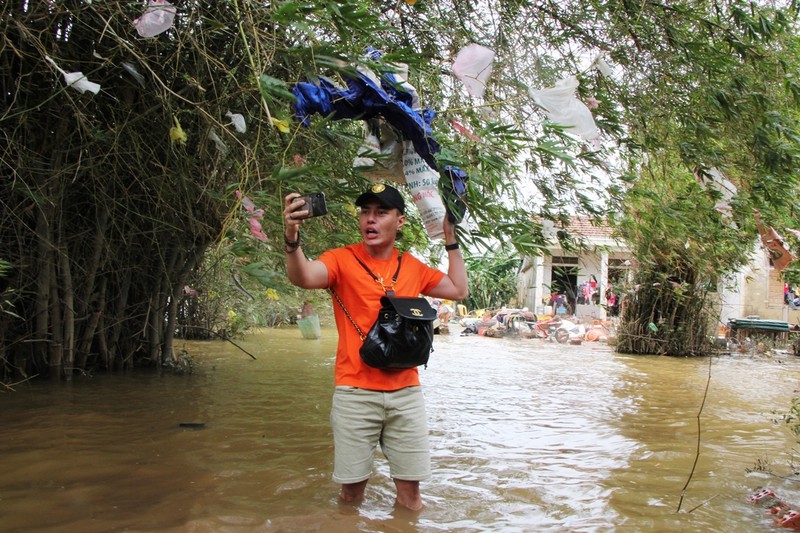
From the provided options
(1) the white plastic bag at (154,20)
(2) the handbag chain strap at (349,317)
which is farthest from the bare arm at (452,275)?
(1) the white plastic bag at (154,20)

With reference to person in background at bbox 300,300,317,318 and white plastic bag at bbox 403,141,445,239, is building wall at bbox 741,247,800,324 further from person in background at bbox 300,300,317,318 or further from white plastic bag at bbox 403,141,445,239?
white plastic bag at bbox 403,141,445,239

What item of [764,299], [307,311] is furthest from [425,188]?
[764,299]

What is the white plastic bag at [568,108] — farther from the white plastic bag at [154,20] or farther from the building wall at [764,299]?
the building wall at [764,299]

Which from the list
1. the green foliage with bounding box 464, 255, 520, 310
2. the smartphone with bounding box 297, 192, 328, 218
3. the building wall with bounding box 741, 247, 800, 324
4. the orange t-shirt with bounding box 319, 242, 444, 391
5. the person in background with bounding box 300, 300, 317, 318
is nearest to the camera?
the smartphone with bounding box 297, 192, 328, 218

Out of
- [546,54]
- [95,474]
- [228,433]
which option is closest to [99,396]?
[228,433]

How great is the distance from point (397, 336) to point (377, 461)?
6.01 feet

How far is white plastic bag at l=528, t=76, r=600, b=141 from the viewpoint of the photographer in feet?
11.7

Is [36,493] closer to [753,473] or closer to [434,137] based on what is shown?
[434,137]

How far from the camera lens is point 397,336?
111 inches

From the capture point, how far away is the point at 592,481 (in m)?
4.07

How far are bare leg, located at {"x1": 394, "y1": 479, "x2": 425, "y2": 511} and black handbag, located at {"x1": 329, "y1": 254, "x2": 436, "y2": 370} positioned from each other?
0.61 metres

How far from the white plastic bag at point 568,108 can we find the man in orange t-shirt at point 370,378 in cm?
112

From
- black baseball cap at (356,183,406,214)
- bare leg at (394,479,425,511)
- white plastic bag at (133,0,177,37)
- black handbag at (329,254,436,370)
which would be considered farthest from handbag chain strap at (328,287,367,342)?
white plastic bag at (133,0,177,37)

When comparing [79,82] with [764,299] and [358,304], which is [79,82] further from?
[764,299]
